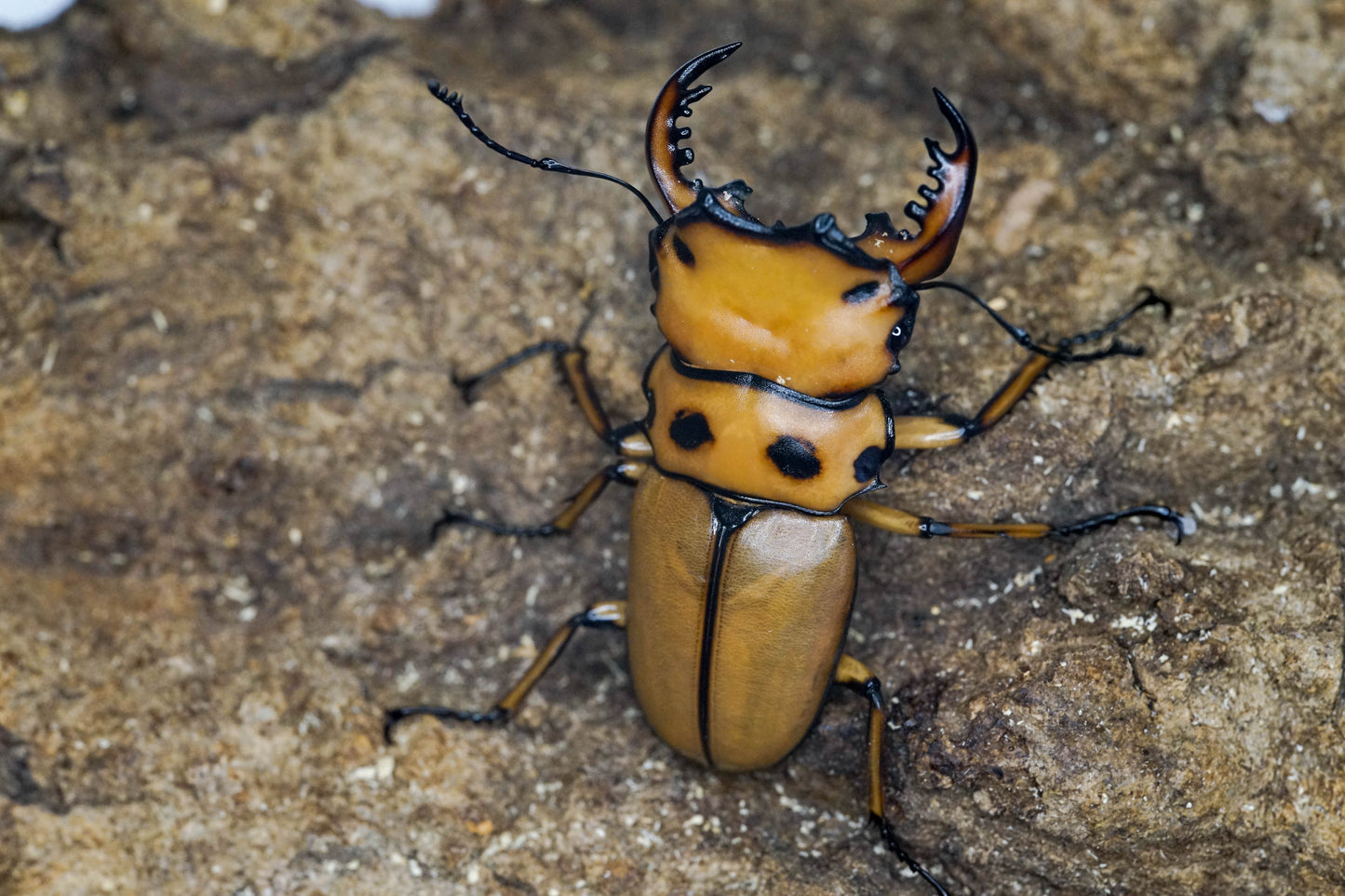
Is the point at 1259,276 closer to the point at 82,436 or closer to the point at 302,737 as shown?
the point at 302,737

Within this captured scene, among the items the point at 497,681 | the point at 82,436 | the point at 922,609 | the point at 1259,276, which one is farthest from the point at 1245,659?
the point at 82,436

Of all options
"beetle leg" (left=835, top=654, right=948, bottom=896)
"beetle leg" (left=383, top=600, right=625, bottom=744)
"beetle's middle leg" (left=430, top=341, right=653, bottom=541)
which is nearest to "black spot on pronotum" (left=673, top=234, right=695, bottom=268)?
"beetle's middle leg" (left=430, top=341, right=653, bottom=541)

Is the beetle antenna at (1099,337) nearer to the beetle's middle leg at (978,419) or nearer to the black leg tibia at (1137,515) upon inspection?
the beetle's middle leg at (978,419)

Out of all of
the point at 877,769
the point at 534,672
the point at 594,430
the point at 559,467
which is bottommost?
the point at 534,672

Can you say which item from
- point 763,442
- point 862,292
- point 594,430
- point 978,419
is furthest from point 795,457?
point 594,430

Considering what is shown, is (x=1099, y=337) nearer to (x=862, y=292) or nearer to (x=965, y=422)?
(x=965, y=422)

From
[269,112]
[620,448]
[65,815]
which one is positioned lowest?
[65,815]
